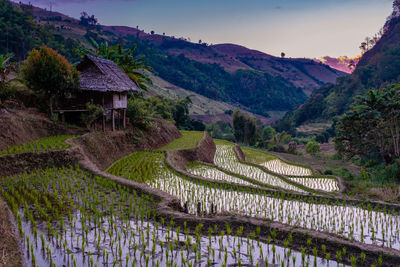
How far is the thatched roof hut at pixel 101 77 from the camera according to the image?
1579 cm

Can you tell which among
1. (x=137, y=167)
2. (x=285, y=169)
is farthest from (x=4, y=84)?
(x=285, y=169)

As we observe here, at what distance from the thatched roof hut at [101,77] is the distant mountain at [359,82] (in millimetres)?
53673

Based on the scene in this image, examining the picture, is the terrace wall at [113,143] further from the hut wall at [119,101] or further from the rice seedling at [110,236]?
the rice seedling at [110,236]

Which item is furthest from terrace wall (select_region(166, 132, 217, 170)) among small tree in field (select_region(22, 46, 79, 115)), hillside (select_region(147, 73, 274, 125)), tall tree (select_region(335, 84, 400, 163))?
hillside (select_region(147, 73, 274, 125))

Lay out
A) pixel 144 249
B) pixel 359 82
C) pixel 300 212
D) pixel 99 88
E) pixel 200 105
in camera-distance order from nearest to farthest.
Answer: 1. pixel 144 249
2. pixel 300 212
3. pixel 99 88
4. pixel 359 82
5. pixel 200 105

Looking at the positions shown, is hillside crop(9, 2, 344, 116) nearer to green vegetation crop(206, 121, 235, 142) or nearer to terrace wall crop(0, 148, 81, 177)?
green vegetation crop(206, 121, 235, 142)

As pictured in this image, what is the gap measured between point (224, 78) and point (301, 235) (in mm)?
137540

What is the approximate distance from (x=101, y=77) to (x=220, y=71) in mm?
130250

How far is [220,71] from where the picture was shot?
14325cm

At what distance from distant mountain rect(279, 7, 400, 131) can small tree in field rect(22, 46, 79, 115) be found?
5720cm

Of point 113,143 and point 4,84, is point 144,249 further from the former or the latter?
point 4,84

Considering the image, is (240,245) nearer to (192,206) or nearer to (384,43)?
(192,206)

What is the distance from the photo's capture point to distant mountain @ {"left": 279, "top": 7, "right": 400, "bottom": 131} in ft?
216

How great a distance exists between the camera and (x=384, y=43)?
83.8 meters
